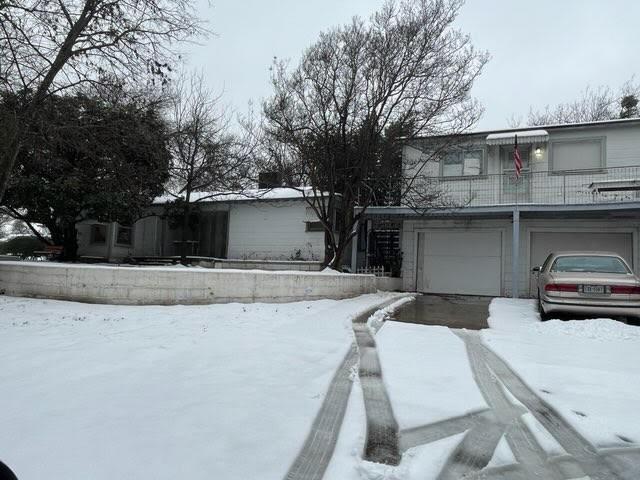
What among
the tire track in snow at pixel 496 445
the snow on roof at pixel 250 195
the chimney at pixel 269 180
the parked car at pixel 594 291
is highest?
the chimney at pixel 269 180

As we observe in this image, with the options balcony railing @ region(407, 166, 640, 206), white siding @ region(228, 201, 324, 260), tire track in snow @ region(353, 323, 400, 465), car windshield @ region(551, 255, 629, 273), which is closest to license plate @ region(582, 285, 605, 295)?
car windshield @ region(551, 255, 629, 273)

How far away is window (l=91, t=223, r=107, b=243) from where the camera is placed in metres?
18.1

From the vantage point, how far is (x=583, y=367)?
5012mm

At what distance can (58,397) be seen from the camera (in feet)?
11.7

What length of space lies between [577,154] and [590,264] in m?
7.15

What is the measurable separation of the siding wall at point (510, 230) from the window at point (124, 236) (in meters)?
11.5

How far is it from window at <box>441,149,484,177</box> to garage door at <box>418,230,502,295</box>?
7.26ft

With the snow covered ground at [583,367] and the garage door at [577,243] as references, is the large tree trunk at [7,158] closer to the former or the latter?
the snow covered ground at [583,367]

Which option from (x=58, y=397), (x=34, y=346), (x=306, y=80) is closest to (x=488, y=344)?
(x=58, y=397)

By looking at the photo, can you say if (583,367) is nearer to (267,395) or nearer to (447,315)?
(267,395)

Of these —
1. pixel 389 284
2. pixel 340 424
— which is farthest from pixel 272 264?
pixel 340 424

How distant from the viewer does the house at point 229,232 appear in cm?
1595

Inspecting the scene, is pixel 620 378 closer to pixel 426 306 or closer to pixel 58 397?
pixel 58 397

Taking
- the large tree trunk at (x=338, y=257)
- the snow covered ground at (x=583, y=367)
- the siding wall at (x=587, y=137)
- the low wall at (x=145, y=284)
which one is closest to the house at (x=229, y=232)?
the large tree trunk at (x=338, y=257)
